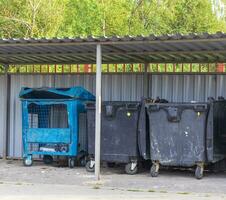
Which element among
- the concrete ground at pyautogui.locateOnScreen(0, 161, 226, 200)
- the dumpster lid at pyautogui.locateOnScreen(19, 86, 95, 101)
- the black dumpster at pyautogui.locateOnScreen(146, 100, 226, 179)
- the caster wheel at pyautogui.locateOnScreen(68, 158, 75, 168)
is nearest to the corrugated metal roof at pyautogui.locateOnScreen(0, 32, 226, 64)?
the dumpster lid at pyautogui.locateOnScreen(19, 86, 95, 101)

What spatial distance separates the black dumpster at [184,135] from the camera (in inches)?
454

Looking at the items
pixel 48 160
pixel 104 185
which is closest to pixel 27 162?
pixel 48 160

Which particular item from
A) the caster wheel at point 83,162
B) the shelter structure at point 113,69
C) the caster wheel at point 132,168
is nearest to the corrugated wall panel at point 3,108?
the shelter structure at point 113,69

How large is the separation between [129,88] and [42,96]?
2121 mm

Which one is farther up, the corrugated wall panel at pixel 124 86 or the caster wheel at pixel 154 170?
the corrugated wall panel at pixel 124 86

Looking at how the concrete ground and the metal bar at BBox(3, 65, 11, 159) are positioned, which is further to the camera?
the metal bar at BBox(3, 65, 11, 159)

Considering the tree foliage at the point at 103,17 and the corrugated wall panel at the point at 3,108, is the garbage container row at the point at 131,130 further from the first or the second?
the tree foliage at the point at 103,17

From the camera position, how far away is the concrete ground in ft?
32.4

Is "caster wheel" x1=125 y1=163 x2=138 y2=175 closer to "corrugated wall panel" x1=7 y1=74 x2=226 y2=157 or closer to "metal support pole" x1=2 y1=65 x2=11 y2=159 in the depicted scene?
"corrugated wall panel" x1=7 y1=74 x2=226 y2=157

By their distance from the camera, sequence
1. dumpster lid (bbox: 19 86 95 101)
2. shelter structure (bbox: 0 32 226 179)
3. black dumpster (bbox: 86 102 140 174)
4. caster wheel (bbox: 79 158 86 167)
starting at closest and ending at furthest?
shelter structure (bbox: 0 32 226 179)
black dumpster (bbox: 86 102 140 174)
dumpster lid (bbox: 19 86 95 101)
caster wheel (bbox: 79 158 86 167)

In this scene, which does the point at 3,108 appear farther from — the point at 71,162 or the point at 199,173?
the point at 199,173

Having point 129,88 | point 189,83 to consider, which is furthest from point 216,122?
point 129,88

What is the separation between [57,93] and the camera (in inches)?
522

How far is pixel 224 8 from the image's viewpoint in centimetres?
4103
